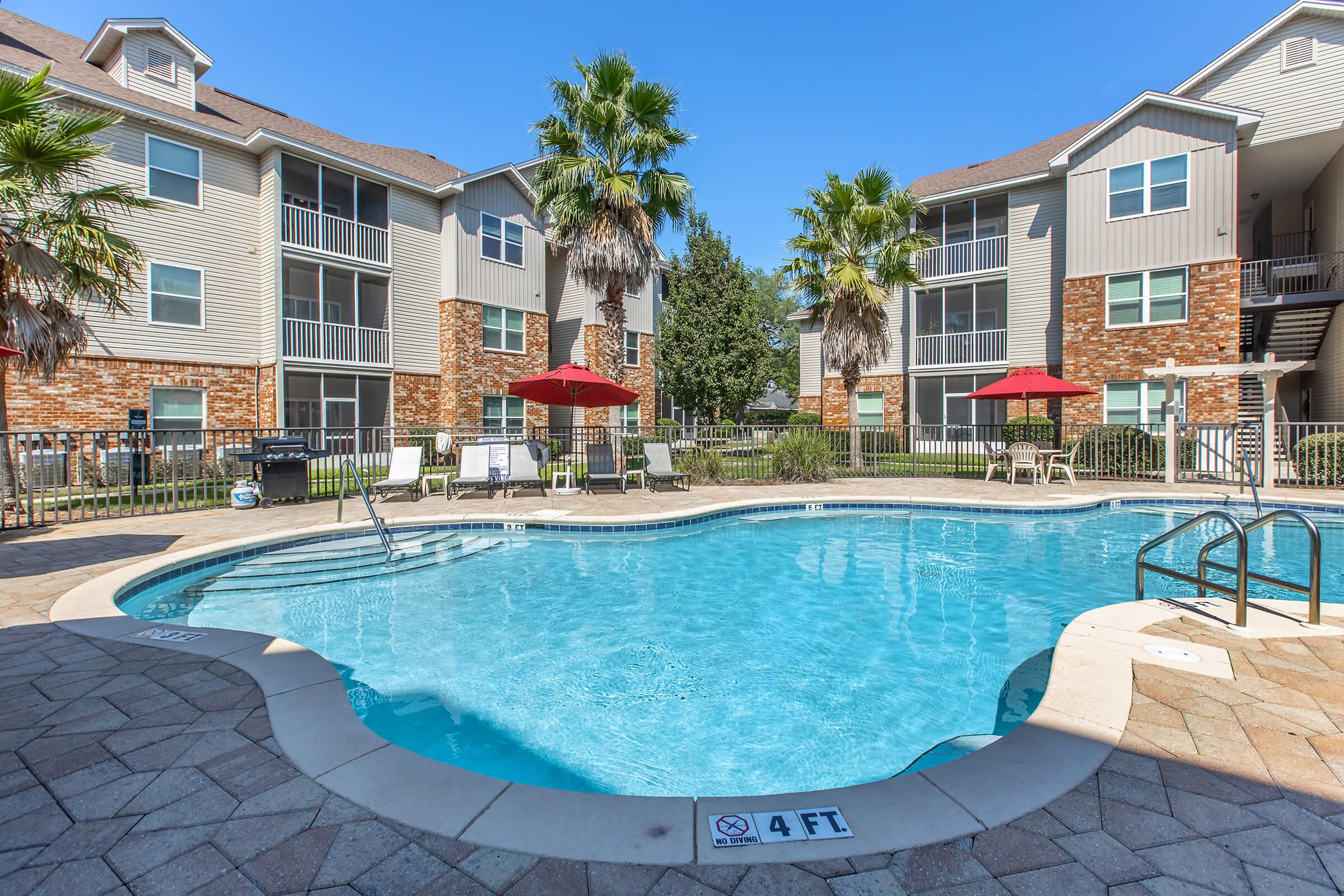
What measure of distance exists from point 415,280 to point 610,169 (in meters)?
8.35

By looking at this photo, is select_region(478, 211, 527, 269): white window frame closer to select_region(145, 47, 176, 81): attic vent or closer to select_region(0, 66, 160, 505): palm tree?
select_region(145, 47, 176, 81): attic vent

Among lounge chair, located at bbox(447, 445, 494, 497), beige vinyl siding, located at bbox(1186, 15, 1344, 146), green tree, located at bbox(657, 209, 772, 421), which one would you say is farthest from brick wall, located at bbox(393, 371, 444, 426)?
beige vinyl siding, located at bbox(1186, 15, 1344, 146)

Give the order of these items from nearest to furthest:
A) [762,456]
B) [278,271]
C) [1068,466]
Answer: [1068,466]
[762,456]
[278,271]

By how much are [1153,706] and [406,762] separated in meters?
3.31

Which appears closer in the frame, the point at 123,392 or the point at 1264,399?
the point at 1264,399

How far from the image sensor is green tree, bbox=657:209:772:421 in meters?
23.5

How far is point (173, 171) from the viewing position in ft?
47.8

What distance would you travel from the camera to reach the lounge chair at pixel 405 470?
428 inches

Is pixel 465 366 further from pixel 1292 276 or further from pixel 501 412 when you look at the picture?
pixel 1292 276

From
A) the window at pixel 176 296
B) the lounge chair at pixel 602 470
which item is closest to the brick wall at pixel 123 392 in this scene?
the window at pixel 176 296

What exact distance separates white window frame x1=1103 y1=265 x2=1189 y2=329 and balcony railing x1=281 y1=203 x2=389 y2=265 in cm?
2091

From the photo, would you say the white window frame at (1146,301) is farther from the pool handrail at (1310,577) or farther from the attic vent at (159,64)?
the attic vent at (159,64)

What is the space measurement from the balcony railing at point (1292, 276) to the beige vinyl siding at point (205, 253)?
27.3 m

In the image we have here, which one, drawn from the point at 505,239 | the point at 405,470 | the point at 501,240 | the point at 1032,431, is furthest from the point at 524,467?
the point at 1032,431
